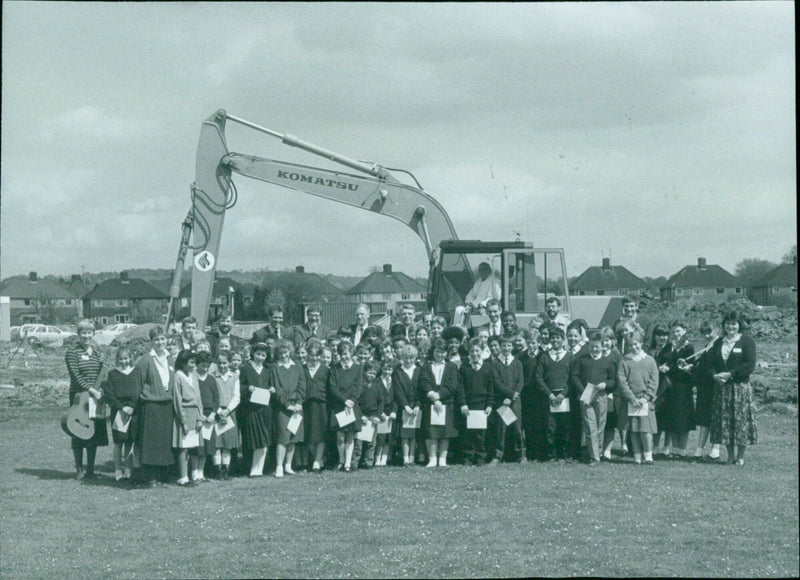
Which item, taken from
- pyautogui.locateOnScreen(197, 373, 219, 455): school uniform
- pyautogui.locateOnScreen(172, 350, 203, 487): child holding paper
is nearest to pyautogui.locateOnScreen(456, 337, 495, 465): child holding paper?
pyautogui.locateOnScreen(197, 373, 219, 455): school uniform

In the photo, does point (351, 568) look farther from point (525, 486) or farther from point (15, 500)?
A: point (15, 500)

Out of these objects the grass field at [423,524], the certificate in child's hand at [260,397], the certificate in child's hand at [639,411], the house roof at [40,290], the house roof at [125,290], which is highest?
the house roof at [125,290]

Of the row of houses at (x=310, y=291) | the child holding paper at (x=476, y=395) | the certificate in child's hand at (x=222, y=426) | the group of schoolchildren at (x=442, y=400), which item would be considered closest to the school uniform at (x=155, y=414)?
the group of schoolchildren at (x=442, y=400)

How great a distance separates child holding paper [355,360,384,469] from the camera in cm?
1084

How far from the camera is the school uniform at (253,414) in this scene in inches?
413

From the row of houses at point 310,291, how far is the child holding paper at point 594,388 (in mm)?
8704

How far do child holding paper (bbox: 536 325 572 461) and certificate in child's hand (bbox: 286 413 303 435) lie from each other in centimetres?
304

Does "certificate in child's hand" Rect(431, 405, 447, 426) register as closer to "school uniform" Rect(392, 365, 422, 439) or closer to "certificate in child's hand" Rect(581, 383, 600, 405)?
"school uniform" Rect(392, 365, 422, 439)

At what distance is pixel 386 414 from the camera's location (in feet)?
35.9

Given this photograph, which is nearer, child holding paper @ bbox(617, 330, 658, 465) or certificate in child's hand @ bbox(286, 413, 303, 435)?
certificate in child's hand @ bbox(286, 413, 303, 435)

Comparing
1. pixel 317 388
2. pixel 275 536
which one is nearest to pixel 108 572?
pixel 275 536

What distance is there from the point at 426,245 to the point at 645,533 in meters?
8.20

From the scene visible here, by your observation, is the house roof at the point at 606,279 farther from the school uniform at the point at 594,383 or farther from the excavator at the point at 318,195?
the school uniform at the point at 594,383

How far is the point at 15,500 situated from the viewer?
372 inches
